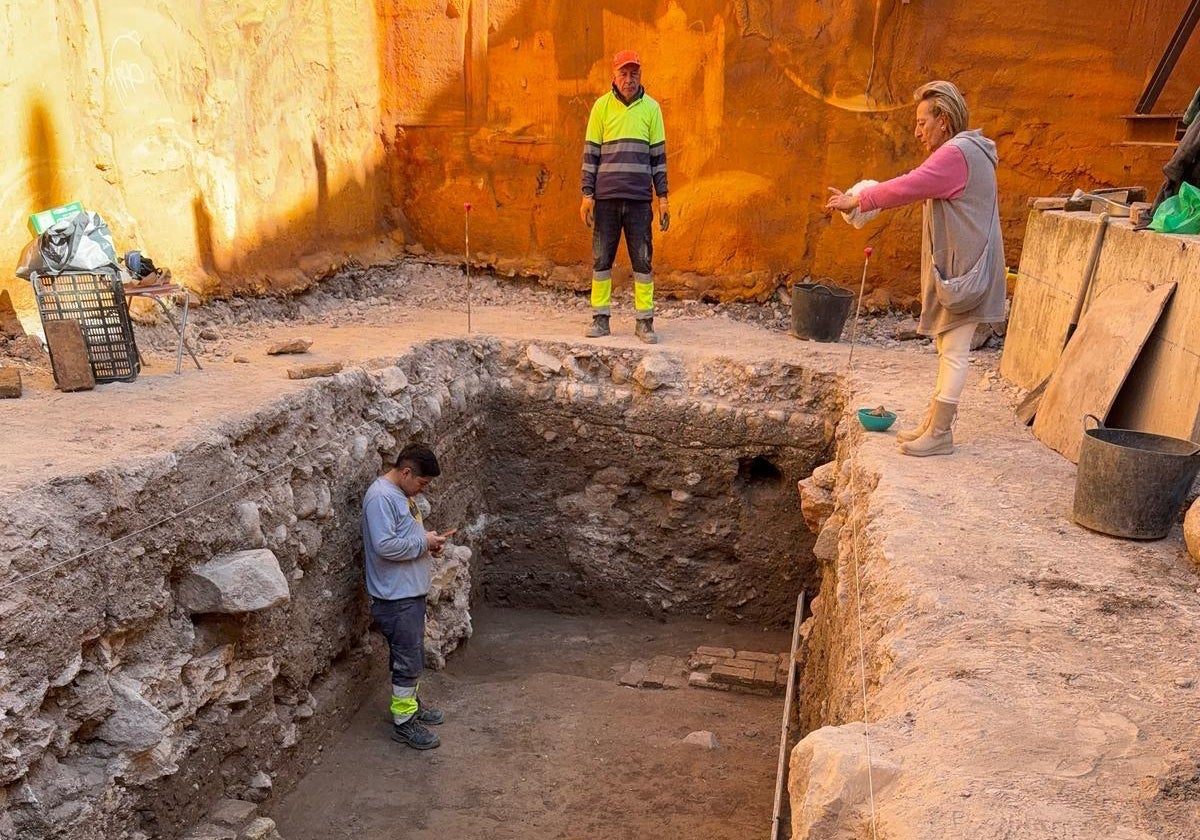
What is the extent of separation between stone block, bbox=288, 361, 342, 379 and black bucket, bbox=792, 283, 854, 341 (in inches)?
153

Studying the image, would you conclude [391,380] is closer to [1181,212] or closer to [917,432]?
[917,432]

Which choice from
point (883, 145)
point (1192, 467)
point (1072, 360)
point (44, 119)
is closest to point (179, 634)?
point (44, 119)

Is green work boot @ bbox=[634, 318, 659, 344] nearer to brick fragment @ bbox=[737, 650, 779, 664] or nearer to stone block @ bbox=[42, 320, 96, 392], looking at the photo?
brick fragment @ bbox=[737, 650, 779, 664]

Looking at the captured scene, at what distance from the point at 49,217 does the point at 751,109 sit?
5695 mm

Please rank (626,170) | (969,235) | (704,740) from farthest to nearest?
(626,170) → (704,740) → (969,235)

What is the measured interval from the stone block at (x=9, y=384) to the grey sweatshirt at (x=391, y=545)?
182 cm

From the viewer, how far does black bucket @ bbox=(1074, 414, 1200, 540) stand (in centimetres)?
356

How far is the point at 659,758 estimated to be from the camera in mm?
5332

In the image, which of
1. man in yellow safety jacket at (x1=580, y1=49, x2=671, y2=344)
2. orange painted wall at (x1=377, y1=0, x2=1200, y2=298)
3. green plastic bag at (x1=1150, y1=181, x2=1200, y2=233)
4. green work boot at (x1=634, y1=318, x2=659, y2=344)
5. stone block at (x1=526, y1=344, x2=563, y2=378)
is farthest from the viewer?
orange painted wall at (x1=377, y1=0, x2=1200, y2=298)

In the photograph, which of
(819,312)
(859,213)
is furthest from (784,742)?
(819,312)

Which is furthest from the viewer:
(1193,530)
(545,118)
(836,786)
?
(545,118)

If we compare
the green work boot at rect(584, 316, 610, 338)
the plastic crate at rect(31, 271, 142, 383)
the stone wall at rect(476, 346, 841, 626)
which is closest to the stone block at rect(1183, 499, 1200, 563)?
the stone wall at rect(476, 346, 841, 626)

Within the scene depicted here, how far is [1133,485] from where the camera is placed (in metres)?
3.58

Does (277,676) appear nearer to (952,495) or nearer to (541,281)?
A: (952,495)
